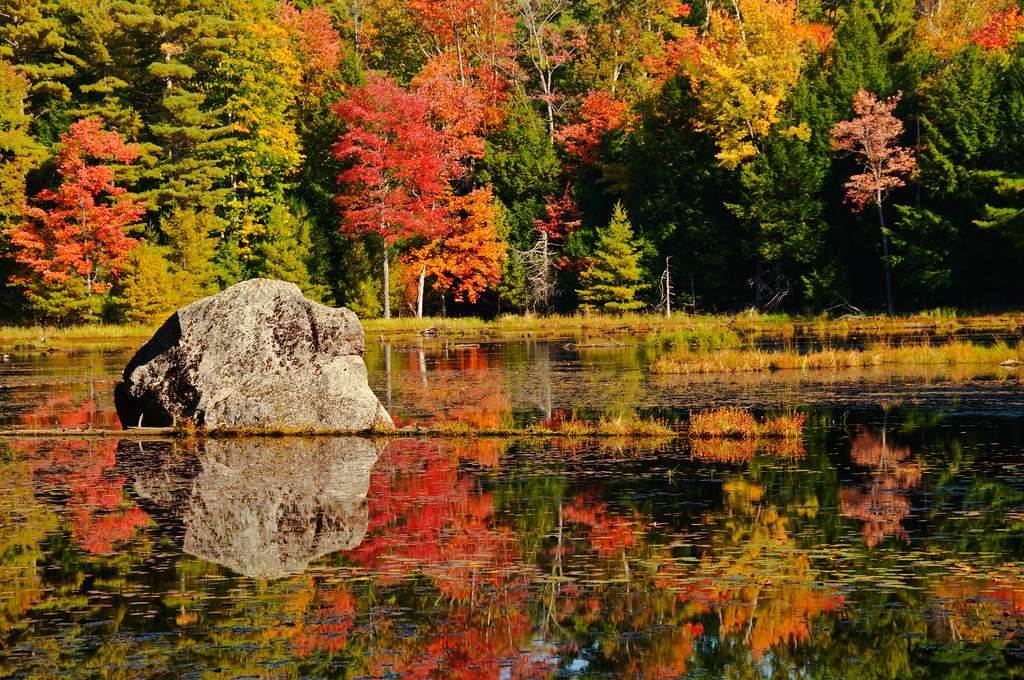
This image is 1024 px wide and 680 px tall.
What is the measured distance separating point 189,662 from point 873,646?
5.54m

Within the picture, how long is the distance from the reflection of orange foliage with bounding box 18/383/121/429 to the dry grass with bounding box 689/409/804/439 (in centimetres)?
1163

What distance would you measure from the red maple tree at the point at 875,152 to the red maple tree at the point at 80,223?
3376cm

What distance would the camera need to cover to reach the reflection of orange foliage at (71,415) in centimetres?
2689

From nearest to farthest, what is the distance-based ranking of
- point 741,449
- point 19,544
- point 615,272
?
point 19,544 → point 741,449 → point 615,272

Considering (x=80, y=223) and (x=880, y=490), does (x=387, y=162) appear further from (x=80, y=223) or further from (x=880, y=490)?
(x=880, y=490)

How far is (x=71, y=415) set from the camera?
28609 mm

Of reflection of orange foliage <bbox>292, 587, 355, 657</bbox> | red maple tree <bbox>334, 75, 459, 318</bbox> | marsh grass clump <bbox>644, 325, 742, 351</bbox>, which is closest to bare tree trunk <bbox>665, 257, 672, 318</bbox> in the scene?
red maple tree <bbox>334, 75, 459, 318</bbox>

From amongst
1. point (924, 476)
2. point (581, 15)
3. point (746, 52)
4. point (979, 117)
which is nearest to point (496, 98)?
point (581, 15)

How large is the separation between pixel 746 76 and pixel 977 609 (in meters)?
54.4

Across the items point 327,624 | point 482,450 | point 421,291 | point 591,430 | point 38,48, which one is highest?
point 38,48

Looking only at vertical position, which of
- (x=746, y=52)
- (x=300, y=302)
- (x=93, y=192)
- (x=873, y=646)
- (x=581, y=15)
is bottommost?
(x=873, y=646)

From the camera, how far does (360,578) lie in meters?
13.3

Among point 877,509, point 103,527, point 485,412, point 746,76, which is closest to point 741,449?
point 877,509

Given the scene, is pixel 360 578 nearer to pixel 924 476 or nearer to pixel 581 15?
pixel 924 476
